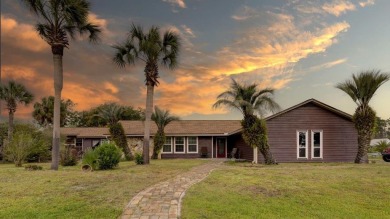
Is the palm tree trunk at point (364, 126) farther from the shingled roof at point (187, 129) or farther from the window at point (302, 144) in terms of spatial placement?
the shingled roof at point (187, 129)

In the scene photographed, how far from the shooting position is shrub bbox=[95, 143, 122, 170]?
15.4 metres

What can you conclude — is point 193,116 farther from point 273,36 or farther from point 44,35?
point 44,35

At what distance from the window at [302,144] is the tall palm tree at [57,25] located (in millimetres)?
15176

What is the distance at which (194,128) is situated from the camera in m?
32.0

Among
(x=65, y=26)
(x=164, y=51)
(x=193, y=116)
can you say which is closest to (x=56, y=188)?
(x=65, y=26)

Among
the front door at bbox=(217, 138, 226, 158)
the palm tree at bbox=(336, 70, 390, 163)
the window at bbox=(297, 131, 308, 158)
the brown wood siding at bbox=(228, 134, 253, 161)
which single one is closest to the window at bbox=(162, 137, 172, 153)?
the front door at bbox=(217, 138, 226, 158)

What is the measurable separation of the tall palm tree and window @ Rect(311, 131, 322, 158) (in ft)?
52.9

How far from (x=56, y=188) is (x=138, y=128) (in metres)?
22.4

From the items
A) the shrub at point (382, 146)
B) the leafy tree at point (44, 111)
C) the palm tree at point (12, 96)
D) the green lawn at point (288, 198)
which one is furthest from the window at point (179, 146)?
the leafy tree at point (44, 111)

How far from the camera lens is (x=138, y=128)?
3194 centimetres

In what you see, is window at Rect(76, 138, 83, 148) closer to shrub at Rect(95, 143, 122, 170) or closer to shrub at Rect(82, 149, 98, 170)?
shrub at Rect(95, 143, 122, 170)

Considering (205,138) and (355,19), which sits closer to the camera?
(355,19)

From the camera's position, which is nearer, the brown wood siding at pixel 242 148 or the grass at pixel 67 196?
the grass at pixel 67 196

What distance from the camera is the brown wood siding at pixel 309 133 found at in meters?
22.4
